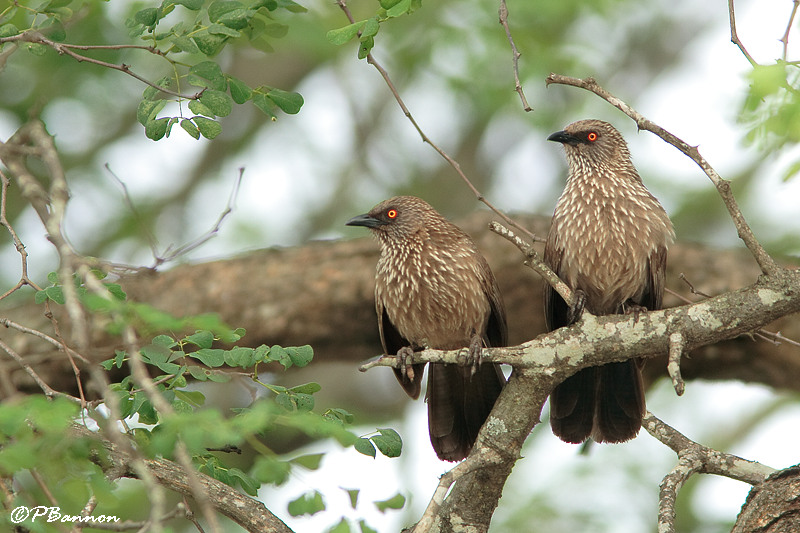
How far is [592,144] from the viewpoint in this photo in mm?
5078

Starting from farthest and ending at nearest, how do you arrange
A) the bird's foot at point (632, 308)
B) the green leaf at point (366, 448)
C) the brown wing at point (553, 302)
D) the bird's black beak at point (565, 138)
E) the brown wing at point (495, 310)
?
the bird's black beak at point (565, 138)
the brown wing at point (495, 310)
the brown wing at point (553, 302)
the bird's foot at point (632, 308)
the green leaf at point (366, 448)

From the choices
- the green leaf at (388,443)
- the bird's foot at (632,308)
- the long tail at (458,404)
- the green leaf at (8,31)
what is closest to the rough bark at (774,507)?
the bird's foot at (632,308)

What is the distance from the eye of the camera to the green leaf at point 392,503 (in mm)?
3301

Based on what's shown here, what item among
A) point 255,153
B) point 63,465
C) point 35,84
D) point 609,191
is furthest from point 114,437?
point 255,153

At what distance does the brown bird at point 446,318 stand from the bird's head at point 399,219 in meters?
0.09

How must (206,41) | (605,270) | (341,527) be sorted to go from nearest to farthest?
(341,527)
(206,41)
(605,270)

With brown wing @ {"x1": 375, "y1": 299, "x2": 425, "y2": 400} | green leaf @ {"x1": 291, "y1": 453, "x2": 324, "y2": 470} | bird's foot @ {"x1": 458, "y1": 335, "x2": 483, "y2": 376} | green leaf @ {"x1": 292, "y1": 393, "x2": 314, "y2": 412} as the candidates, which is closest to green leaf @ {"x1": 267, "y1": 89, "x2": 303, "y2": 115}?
green leaf @ {"x1": 292, "y1": 393, "x2": 314, "y2": 412}

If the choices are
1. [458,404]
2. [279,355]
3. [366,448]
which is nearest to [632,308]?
[458,404]

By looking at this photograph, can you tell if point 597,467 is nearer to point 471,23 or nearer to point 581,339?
point 471,23

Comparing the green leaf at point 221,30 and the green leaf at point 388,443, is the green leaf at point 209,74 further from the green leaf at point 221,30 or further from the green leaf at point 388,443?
the green leaf at point 388,443

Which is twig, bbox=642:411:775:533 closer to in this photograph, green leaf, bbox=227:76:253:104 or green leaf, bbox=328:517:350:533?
green leaf, bbox=328:517:350:533

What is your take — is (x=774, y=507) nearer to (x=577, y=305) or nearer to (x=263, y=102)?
(x=577, y=305)

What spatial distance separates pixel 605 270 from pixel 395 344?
1382mm

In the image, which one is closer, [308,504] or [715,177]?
[308,504]
